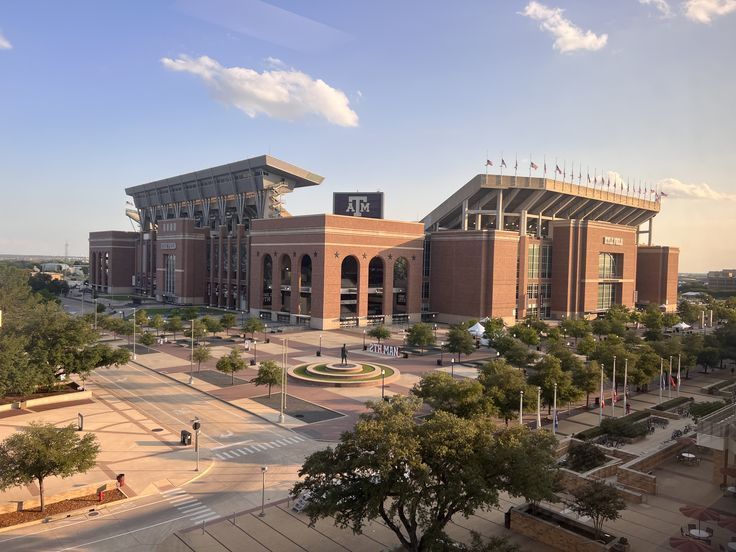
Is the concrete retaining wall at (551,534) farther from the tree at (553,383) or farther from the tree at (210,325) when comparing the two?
the tree at (210,325)

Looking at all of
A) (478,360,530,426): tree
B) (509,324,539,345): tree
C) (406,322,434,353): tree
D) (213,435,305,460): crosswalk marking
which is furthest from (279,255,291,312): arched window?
(478,360,530,426): tree

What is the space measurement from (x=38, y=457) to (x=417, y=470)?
1675cm

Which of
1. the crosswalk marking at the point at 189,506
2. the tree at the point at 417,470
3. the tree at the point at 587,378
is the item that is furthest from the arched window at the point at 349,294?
the tree at the point at 417,470

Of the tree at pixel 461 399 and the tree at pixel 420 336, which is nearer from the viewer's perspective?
the tree at pixel 461 399

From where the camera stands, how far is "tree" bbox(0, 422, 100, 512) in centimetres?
2228

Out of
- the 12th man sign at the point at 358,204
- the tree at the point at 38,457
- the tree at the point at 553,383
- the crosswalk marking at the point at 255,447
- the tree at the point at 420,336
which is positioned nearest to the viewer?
the tree at the point at 38,457

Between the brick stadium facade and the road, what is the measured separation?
4633cm

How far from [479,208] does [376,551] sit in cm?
8799

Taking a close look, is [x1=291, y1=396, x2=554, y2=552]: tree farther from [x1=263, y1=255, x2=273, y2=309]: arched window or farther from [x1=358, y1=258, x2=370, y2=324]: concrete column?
[x1=263, y1=255, x2=273, y2=309]: arched window

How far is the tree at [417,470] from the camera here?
16.0 metres

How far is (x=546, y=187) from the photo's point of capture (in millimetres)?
98688

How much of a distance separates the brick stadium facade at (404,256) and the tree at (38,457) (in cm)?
6089

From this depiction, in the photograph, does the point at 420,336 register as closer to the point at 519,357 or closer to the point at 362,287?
the point at 519,357

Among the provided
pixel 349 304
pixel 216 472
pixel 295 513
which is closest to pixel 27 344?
pixel 216 472
